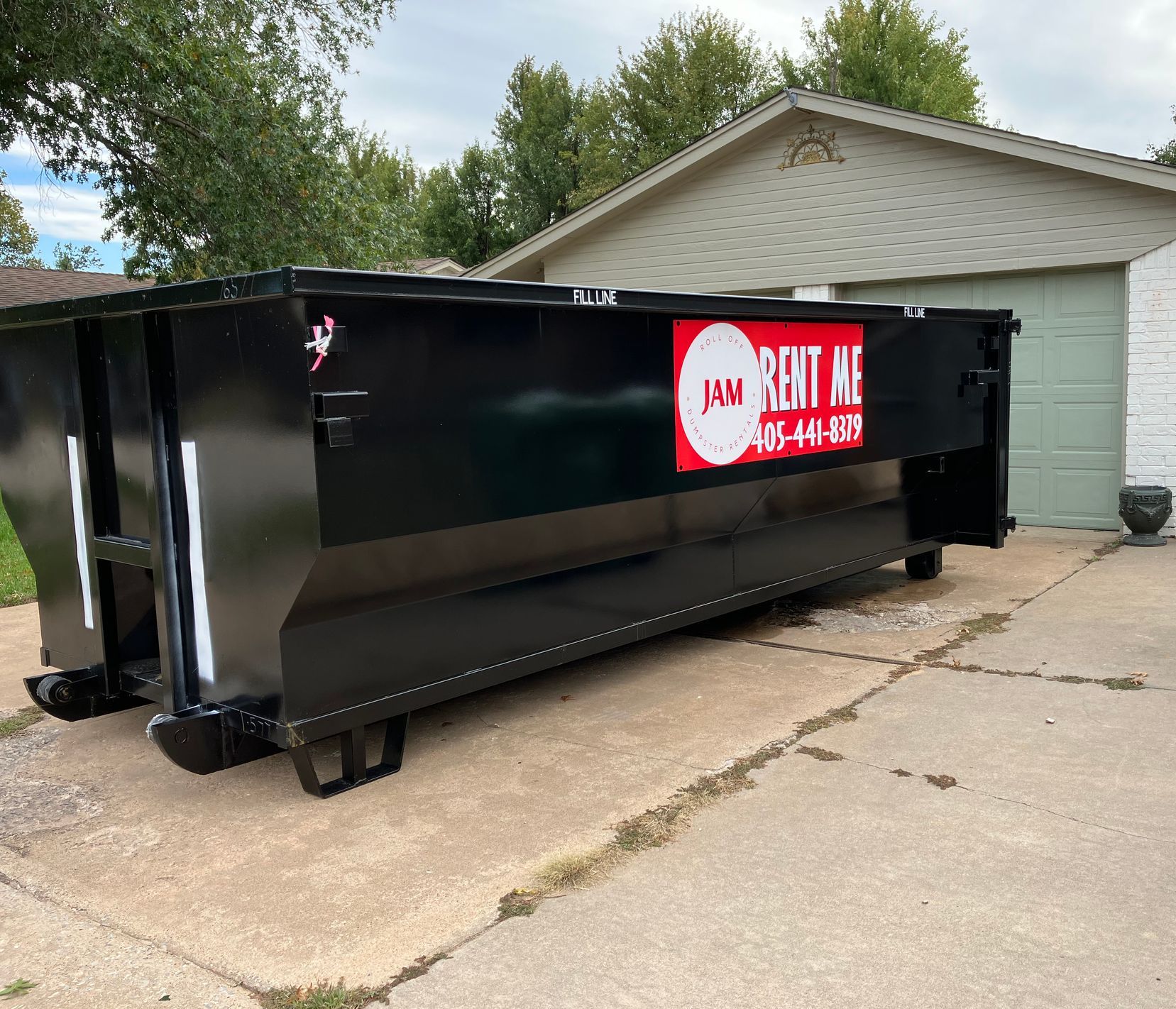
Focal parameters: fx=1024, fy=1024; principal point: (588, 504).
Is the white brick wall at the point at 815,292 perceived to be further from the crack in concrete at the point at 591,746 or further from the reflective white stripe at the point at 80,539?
the reflective white stripe at the point at 80,539

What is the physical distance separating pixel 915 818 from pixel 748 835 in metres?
0.60

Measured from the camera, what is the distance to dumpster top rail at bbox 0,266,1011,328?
10.9ft

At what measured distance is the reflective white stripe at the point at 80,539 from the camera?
4.26 meters

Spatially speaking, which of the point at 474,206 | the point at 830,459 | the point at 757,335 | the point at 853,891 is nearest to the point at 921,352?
the point at 830,459

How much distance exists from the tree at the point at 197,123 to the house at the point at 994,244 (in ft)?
15.1

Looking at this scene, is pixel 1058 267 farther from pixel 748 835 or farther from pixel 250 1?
pixel 250 1

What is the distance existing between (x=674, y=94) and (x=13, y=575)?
120ft

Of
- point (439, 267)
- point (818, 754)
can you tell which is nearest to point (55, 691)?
point (818, 754)

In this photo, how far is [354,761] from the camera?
3.96 meters

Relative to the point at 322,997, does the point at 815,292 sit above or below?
above

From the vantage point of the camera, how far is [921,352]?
6.61 meters

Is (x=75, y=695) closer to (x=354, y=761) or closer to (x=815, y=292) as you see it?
(x=354, y=761)

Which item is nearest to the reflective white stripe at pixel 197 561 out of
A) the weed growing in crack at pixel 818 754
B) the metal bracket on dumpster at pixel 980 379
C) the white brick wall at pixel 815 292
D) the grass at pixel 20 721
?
the grass at pixel 20 721

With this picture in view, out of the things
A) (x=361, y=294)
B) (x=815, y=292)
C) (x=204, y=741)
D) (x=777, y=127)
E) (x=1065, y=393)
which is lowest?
(x=204, y=741)
